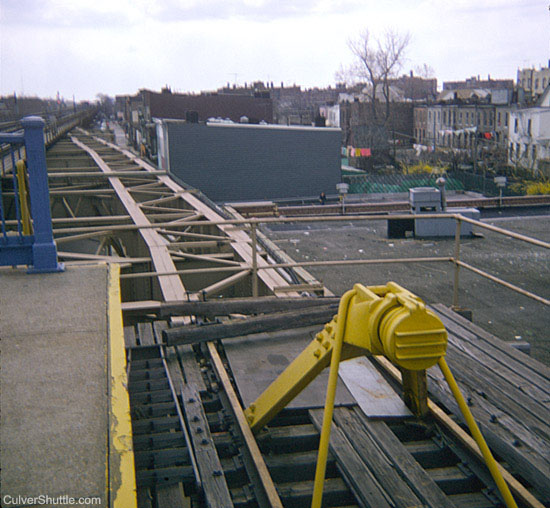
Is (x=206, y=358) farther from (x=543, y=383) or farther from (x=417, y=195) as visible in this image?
(x=417, y=195)

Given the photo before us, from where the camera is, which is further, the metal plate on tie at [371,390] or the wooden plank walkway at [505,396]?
the metal plate on tie at [371,390]

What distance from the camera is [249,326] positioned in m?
6.25

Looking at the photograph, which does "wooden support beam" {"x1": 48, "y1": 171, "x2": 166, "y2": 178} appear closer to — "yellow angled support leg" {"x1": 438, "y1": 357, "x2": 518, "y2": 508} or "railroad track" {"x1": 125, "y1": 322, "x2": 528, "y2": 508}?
"railroad track" {"x1": 125, "y1": 322, "x2": 528, "y2": 508}

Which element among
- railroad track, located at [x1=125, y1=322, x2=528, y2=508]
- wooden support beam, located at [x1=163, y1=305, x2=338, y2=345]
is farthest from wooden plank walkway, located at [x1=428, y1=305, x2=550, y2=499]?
wooden support beam, located at [x1=163, y1=305, x2=338, y2=345]

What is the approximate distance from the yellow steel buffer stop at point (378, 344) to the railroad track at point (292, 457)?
402 millimetres

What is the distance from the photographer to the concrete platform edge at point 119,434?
253cm

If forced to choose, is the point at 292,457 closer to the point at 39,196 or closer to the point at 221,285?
the point at 39,196

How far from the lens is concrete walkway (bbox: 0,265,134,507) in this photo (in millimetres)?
2656

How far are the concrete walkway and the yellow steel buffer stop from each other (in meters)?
1.25

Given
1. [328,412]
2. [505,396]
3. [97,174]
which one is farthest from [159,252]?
[97,174]

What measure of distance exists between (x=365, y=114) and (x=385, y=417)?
80.8m

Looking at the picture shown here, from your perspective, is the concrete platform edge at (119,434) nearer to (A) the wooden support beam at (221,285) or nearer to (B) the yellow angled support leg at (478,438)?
(B) the yellow angled support leg at (478,438)

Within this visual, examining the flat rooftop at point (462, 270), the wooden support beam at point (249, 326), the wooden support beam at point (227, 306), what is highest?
the wooden support beam at point (227, 306)

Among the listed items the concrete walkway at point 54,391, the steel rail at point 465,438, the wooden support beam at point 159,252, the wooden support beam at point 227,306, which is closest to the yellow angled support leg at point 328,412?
the concrete walkway at point 54,391
